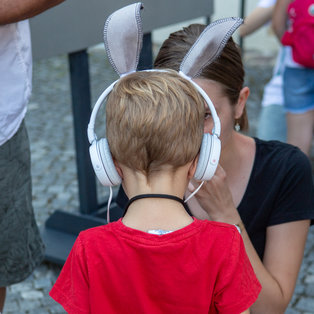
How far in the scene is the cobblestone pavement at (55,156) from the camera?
3.34 metres

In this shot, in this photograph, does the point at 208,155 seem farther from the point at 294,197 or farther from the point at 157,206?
the point at 294,197

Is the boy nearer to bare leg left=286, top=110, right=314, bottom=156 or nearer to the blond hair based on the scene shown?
the blond hair

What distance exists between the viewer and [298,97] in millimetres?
3660

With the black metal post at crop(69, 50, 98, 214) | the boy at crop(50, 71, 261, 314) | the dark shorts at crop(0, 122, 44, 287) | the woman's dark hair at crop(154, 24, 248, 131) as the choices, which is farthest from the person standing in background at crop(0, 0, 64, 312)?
the black metal post at crop(69, 50, 98, 214)

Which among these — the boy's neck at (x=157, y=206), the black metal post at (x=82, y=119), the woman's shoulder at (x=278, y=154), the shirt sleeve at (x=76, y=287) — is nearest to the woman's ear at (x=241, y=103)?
the woman's shoulder at (x=278, y=154)

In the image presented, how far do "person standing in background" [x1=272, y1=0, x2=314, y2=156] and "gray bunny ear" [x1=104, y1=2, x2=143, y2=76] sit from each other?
2.33 meters

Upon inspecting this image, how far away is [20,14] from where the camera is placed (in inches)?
80.0

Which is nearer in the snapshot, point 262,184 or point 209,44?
point 209,44

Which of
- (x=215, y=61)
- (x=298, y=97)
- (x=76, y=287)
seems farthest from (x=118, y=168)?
(x=298, y=97)

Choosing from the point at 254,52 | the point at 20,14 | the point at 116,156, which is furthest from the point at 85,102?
the point at 254,52

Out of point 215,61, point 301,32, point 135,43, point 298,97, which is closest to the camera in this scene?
point 135,43

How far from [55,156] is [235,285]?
396 centimetres

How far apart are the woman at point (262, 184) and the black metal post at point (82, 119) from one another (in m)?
1.44

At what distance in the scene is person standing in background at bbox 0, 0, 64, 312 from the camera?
6.92 feet
